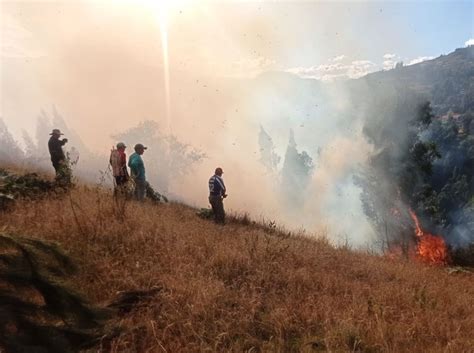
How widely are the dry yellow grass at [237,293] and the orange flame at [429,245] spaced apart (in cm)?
2224

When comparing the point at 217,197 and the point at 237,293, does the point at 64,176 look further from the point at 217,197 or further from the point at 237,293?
the point at 237,293

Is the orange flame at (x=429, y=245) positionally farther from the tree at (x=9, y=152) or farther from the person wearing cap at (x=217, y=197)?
the tree at (x=9, y=152)

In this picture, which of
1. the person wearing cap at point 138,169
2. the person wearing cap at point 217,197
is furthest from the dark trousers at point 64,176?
the person wearing cap at point 217,197

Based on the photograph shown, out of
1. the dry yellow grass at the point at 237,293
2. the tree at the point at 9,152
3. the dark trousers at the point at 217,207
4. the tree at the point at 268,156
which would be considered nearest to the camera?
the dry yellow grass at the point at 237,293

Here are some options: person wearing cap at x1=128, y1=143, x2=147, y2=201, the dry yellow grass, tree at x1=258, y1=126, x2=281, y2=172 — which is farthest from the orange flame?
tree at x1=258, y1=126, x2=281, y2=172

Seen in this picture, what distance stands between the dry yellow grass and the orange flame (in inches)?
876

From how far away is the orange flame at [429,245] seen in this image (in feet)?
89.5

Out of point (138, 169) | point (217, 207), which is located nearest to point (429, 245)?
point (217, 207)

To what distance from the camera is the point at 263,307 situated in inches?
174

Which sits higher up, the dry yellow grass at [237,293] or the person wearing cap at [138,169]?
the person wearing cap at [138,169]

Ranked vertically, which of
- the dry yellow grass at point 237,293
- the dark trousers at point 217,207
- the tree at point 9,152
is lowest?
the dry yellow grass at point 237,293

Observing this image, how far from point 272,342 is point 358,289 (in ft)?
7.30

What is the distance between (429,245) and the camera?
33781 millimetres

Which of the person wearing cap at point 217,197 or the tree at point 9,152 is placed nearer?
the person wearing cap at point 217,197
